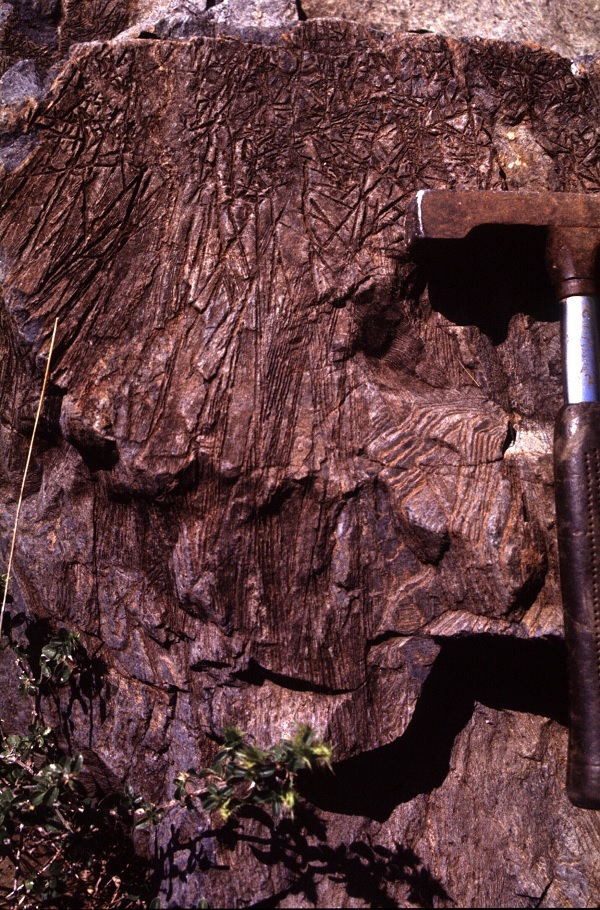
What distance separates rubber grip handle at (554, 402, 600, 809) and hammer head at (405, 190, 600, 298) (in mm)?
445

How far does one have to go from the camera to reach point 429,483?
92.1 inches

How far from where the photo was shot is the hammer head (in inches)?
92.2

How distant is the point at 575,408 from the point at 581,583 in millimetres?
517

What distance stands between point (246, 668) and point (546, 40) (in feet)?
8.90

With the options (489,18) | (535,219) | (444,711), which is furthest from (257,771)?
(489,18)

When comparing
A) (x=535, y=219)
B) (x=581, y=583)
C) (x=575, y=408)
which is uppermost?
(x=535, y=219)

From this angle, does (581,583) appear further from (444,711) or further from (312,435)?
(312,435)

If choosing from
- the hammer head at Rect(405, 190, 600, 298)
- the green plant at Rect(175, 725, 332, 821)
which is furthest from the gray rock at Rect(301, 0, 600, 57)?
the green plant at Rect(175, 725, 332, 821)

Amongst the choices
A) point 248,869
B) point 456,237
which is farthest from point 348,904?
point 456,237

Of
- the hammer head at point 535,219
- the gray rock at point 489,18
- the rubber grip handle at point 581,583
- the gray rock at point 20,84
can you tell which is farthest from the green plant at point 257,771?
the gray rock at point 489,18

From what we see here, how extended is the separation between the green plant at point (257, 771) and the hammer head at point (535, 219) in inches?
61.4

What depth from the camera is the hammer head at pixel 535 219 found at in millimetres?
2342

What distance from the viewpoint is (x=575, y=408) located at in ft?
7.32

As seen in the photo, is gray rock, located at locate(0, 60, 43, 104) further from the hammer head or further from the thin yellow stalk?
the hammer head
